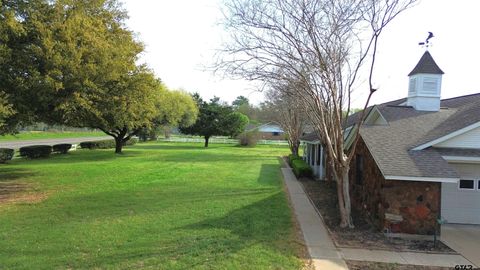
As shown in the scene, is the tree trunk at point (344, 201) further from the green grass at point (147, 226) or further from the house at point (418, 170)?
the green grass at point (147, 226)

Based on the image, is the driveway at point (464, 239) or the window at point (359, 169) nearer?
the driveway at point (464, 239)

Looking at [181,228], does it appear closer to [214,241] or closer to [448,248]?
[214,241]

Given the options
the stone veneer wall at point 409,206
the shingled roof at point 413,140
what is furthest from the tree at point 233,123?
the stone veneer wall at point 409,206

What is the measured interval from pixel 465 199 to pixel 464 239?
2.43 m

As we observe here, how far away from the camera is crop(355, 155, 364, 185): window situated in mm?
12607

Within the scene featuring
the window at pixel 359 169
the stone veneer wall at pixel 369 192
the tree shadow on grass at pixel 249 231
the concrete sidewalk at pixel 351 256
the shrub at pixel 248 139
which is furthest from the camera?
the shrub at pixel 248 139

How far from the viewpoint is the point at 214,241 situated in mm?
8250

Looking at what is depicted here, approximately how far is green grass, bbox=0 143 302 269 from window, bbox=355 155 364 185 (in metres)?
2.53

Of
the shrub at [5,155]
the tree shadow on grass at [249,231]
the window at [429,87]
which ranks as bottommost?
the tree shadow on grass at [249,231]

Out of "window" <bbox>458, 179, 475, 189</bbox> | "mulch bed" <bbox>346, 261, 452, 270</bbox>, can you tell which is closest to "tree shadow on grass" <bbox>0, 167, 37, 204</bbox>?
"mulch bed" <bbox>346, 261, 452, 270</bbox>

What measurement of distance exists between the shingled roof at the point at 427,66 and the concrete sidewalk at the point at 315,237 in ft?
22.0

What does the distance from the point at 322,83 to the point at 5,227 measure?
883 cm

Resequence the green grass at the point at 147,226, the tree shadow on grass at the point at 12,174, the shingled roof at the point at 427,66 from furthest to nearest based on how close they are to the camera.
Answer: the tree shadow on grass at the point at 12,174 → the shingled roof at the point at 427,66 → the green grass at the point at 147,226

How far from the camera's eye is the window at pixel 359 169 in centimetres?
1261
